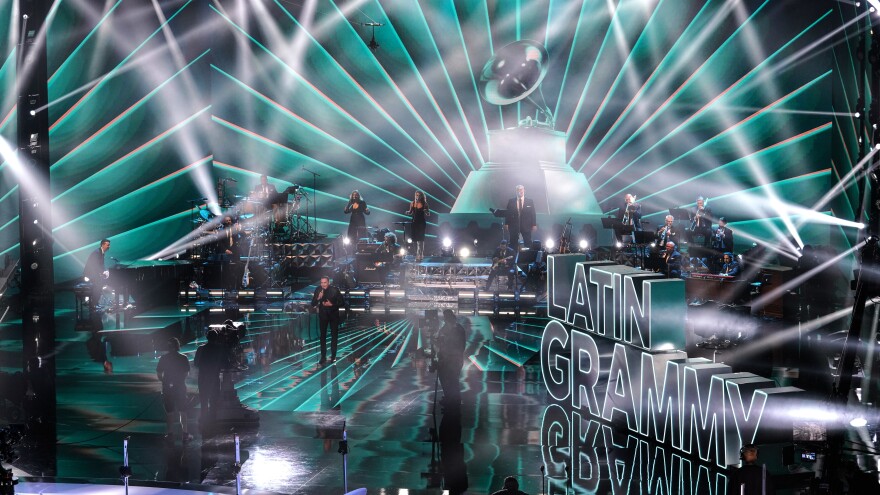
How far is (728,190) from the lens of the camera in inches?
1014

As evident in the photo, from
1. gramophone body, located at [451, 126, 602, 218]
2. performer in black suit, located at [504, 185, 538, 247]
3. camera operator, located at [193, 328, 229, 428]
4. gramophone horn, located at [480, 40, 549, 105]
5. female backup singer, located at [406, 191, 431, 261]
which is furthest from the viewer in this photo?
gramophone body, located at [451, 126, 602, 218]

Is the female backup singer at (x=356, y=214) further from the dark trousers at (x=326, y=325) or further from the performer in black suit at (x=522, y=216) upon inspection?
the dark trousers at (x=326, y=325)

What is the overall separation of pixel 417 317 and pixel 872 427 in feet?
31.5

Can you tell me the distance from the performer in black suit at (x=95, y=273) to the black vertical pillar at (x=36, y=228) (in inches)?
198

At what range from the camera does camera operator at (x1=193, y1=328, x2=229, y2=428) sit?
9.67 m

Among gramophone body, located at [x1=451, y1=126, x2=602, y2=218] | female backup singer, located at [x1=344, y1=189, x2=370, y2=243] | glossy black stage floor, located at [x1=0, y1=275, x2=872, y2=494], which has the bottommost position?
glossy black stage floor, located at [x1=0, y1=275, x2=872, y2=494]

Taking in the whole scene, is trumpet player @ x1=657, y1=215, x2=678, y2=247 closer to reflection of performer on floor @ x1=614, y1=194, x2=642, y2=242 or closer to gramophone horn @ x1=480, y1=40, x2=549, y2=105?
reflection of performer on floor @ x1=614, y1=194, x2=642, y2=242

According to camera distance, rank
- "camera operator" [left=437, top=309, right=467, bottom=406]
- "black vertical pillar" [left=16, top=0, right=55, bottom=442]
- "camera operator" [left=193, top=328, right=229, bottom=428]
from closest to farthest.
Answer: "camera operator" [left=193, top=328, right=229, bottom=428]
"black vertical pillar" [left=16, top=0, right=55, bottom=442]
"camera operator" [left=437, top=309, right=467, bottom=406]

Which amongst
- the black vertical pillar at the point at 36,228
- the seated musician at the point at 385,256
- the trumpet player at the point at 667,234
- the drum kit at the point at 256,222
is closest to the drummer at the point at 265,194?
the drum kit at the point at 256,222

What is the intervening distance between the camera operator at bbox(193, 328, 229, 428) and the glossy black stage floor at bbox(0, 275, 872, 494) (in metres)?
0.26

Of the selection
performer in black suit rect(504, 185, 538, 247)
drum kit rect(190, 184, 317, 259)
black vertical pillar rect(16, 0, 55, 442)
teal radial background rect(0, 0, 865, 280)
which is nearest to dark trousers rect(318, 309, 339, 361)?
black vertical pillar rect(16, 0, 55, 442)

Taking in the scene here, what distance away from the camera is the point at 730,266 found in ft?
53.3

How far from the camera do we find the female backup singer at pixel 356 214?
2048cm

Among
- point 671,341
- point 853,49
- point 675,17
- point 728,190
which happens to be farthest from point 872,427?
point 675,17
